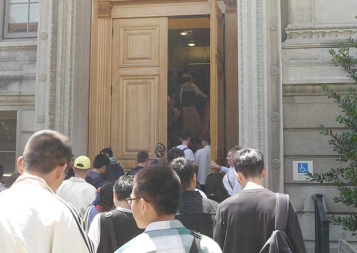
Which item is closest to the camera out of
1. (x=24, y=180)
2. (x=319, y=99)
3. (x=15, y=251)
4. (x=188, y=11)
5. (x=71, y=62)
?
(x=15, y=251)

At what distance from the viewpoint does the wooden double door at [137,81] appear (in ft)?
33.1

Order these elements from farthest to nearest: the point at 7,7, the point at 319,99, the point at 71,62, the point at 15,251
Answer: the point at 7,7 → the point at 71,62 → the point at 319,99 → the point at 15,251

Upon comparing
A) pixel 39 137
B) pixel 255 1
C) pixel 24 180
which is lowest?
pixel 24 180

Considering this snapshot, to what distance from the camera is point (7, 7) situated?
9758 millimetres

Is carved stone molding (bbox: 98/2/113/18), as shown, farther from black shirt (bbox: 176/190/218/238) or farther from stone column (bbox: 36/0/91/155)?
black shirt (bbox: 176/190/218/238)

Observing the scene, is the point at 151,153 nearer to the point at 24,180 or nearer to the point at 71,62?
the point at 71,62

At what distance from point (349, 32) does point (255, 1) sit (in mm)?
1546

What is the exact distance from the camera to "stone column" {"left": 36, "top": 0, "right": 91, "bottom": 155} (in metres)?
8.55

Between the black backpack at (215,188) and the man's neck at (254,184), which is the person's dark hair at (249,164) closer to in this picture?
the man's neck at (254,184)

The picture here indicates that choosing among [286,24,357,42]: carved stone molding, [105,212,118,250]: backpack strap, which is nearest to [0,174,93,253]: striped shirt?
[105,212,118,250]: backpack strap

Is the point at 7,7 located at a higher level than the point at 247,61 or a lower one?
higher

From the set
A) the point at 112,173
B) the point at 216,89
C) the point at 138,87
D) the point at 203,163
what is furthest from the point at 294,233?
the point at 138,87

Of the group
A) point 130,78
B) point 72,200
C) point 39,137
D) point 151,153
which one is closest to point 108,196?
point 72,200

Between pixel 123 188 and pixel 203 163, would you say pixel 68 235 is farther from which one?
pixel 203 163
